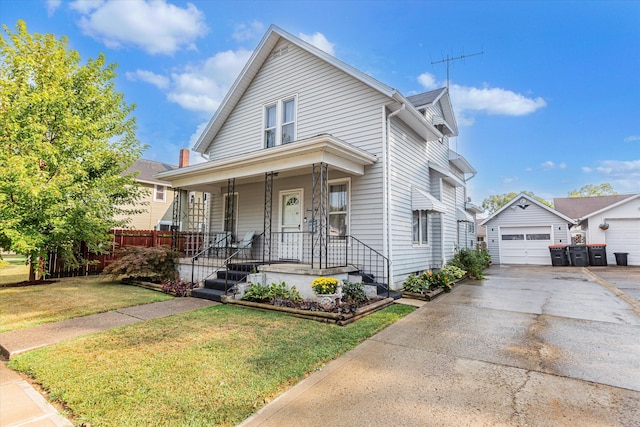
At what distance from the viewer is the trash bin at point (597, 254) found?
16.8 m

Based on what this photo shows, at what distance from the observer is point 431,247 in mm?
11102

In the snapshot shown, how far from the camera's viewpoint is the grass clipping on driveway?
104 inches

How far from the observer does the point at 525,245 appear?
18.7m

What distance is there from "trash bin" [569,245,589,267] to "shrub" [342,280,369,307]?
1665 centimetres

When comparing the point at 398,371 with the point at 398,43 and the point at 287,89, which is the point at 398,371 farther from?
the point at 398,43

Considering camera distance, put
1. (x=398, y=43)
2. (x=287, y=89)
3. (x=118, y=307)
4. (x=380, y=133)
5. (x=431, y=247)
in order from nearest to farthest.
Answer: (x=118, y=307)
(x=380, y=133)
(x=287, y=89)
(x=431, y=247)
(x=398, y=43)

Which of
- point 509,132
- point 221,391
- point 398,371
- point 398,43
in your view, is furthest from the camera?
point 509,132

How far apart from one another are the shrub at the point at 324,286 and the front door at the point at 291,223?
305 cm

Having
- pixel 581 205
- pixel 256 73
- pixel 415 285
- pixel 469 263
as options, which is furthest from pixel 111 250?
pixel 581 205

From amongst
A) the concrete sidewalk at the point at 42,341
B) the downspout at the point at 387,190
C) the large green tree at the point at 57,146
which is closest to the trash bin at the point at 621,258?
the downspout at the point at 387,190

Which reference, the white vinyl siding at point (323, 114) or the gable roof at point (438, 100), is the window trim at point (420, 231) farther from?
the gable roof at point (438, 100)

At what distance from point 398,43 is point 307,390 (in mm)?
15274

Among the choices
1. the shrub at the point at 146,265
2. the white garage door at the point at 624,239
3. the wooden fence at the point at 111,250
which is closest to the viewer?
the shrub at the point at 146,265

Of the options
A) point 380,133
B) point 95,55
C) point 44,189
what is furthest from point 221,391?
point 95,55
